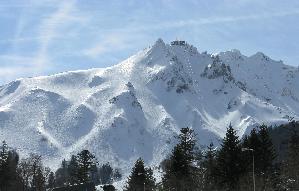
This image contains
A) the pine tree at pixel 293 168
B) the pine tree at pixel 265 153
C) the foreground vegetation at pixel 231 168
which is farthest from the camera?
the pine tree at pixel 265 153

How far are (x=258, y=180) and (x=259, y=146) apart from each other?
9.81 meters

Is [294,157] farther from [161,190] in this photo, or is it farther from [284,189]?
[161,190]

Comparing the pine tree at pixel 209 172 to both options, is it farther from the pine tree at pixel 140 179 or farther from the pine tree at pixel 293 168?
the pine tree at pixel 140 179

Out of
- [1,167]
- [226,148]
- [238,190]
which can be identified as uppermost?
[1,167]

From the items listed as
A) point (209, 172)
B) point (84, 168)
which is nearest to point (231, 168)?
point (209, 172)

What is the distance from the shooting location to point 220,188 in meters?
84.2

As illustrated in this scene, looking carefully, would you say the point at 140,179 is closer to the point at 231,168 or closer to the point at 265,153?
the point at 265,153

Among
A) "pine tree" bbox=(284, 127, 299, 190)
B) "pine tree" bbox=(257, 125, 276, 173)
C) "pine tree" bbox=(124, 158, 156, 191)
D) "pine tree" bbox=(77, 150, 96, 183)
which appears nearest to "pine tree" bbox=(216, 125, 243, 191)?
"pine tree" bbox=(284, 127, 299, 190)

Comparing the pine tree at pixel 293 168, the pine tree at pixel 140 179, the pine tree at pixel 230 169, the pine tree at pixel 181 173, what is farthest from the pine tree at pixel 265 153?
the pine tree at pixel 140 179

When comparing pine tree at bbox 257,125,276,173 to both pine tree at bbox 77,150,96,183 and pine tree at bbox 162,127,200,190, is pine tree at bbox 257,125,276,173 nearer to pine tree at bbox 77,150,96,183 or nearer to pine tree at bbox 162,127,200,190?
pine tree at bbox 162,127,200,190

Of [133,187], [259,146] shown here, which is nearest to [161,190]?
[133,187]

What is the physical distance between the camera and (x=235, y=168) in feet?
270

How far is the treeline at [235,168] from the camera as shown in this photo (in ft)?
270

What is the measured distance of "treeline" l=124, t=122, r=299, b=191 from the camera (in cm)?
8219
